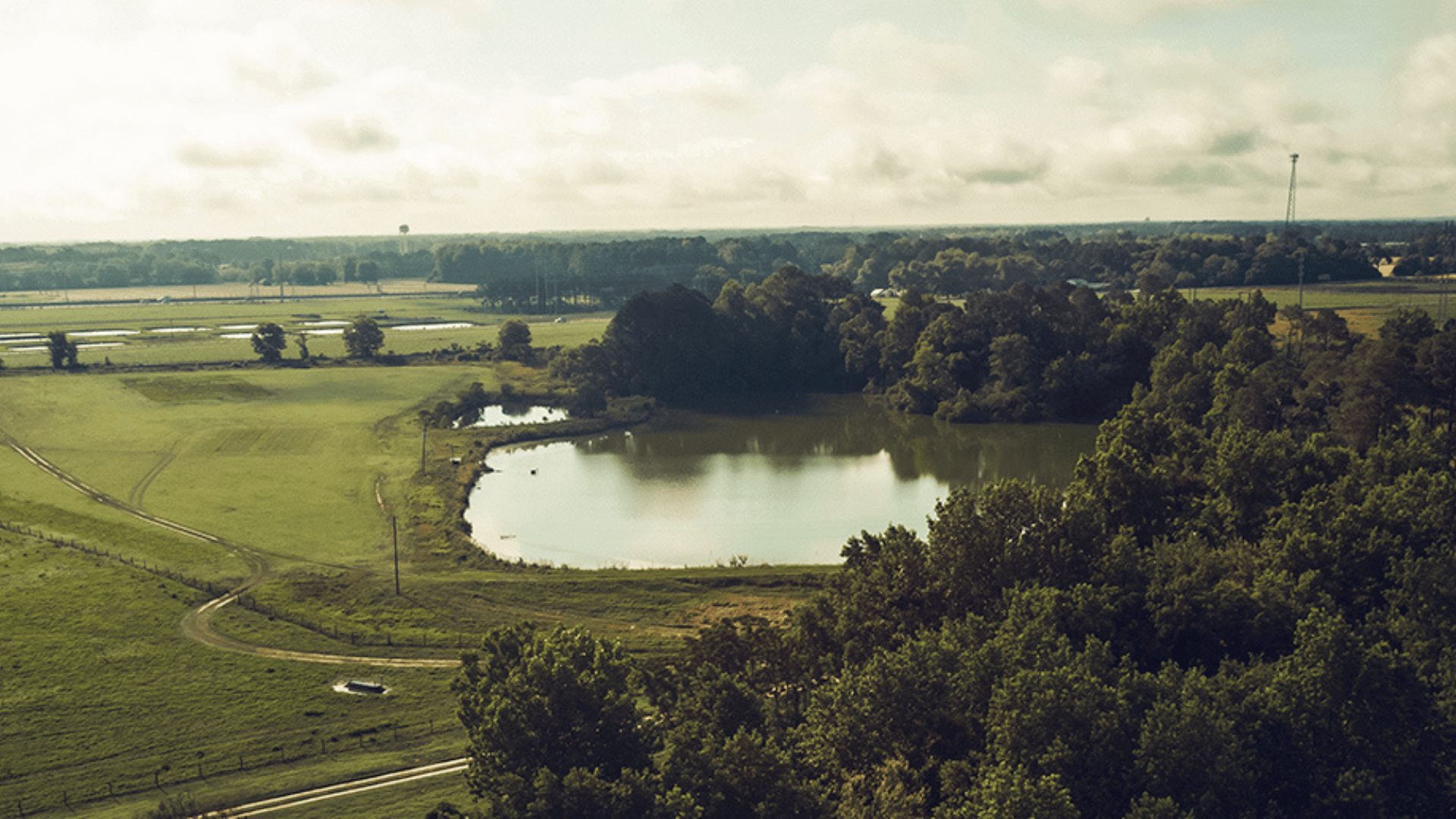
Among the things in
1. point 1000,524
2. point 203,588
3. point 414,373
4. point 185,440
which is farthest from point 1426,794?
point 414,373

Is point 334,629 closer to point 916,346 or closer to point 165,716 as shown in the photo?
point 165,716

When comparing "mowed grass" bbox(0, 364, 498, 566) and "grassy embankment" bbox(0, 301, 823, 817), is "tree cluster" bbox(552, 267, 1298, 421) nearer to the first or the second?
"mowed grass" bbox(0, 364, 498, 566)

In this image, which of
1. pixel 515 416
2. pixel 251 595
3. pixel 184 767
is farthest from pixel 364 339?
pixel 184 767

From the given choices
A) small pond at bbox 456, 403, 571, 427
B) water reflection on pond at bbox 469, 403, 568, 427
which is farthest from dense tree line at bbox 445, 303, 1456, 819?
water reflection on pond at bbox 469, 403, 568, 427

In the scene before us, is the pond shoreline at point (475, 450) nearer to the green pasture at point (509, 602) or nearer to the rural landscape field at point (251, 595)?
the rural landscape field at point (251, 595)

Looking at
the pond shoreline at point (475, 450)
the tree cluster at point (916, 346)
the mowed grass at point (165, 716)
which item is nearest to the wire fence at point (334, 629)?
the mowed grass at point (165, 716)

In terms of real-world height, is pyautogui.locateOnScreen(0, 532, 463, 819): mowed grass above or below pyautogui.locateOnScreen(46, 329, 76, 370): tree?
below
